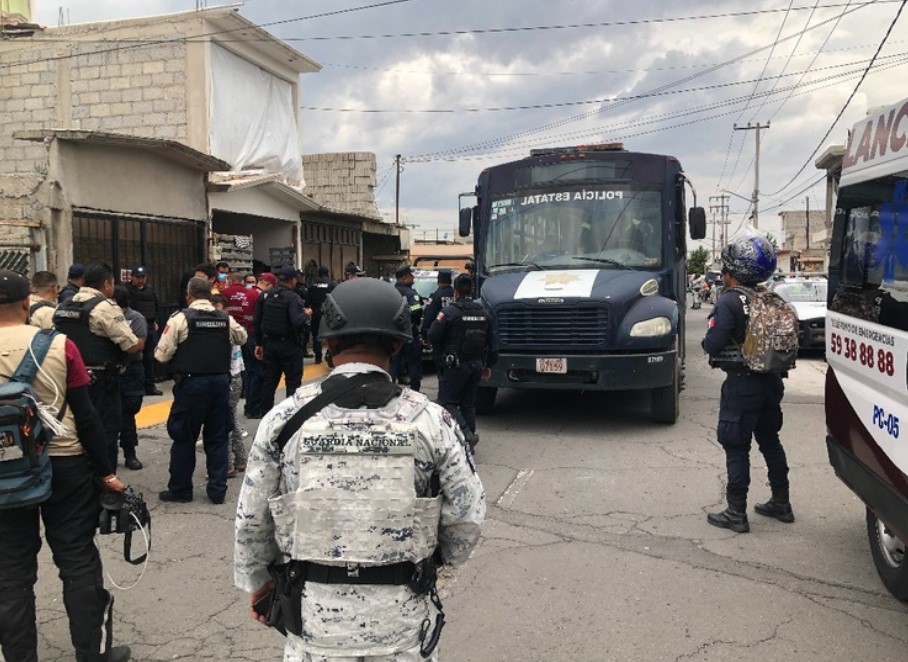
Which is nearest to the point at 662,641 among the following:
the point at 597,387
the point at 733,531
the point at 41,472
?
the point at 733,531

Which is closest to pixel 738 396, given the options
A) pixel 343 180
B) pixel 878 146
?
pixel 878 146

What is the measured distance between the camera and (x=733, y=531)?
16.2ft

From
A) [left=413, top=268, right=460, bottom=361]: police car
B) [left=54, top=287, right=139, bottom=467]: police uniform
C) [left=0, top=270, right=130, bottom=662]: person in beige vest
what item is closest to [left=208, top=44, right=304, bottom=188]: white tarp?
[left=413, top=268, right=460, bottom=361]: police car

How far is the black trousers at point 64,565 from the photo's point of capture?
2.99 m

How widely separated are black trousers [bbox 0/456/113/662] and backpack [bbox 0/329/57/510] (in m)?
0.15

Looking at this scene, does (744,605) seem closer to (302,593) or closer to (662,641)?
(662,641)

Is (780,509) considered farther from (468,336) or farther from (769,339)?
(468,336)

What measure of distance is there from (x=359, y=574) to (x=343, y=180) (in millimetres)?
21725

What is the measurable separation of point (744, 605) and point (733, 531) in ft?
3.69

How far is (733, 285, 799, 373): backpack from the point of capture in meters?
4.73

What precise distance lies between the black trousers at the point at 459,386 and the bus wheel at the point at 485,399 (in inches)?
69.6

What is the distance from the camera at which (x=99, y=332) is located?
5.10m

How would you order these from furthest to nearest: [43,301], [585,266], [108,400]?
[585,266] → [43,301] → [108,400]

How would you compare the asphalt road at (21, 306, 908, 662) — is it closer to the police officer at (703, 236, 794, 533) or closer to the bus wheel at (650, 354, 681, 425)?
the police officer at (703, 236, 794, 533)
